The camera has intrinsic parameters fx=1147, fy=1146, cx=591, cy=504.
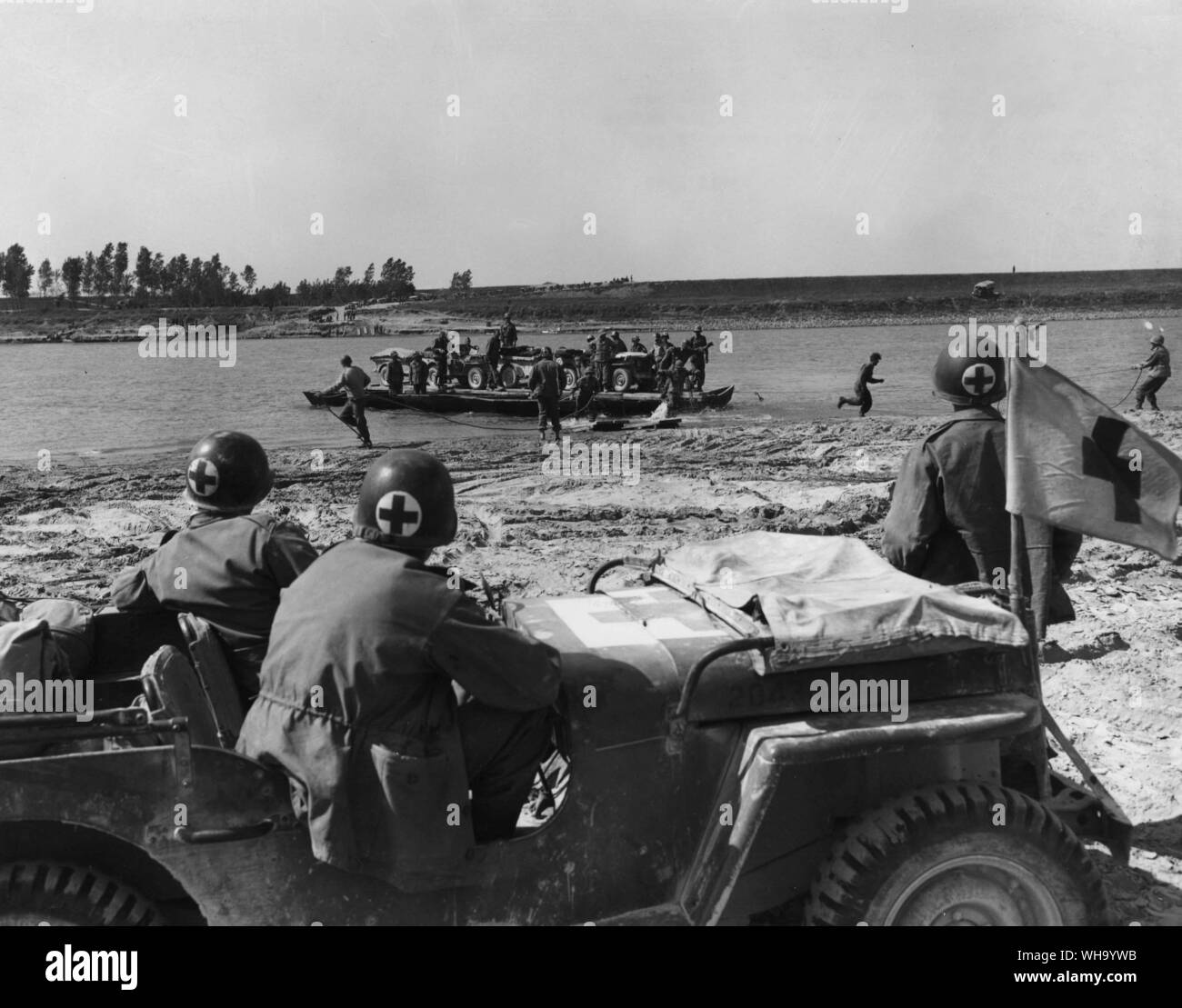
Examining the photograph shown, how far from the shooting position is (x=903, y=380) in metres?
39.8

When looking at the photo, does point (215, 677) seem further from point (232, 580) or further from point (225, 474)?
point (225, 474)

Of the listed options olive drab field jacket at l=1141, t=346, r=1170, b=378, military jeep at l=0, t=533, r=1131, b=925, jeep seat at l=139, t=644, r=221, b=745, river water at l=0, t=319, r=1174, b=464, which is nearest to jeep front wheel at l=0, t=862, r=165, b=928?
military jeep at l=0, t=533, r=1131, b=925

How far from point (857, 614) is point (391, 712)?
1.36 metres

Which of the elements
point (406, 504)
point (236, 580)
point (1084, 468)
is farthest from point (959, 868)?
point (236, 580)

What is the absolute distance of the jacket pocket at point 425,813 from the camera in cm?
298

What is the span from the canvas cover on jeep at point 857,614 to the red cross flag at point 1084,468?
0.61 meters

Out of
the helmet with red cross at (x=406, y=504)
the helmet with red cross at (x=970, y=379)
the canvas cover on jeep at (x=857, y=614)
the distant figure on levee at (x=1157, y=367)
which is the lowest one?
the canvas cover on jeep at (x=857, y=614)

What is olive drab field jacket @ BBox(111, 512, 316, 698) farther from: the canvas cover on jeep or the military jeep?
the canvas cover on jeep

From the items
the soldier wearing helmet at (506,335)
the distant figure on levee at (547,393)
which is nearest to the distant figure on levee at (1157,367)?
the distant figure on levee at (547,393)

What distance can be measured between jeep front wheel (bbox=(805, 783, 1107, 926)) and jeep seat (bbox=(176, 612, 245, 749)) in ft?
6.42

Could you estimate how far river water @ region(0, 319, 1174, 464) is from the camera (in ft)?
82.6

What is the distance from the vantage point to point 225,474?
4.30 metres

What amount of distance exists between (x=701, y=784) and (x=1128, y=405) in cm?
2560

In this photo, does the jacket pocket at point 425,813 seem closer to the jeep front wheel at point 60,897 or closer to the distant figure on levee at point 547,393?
the jeep front wheel at point 60,897
